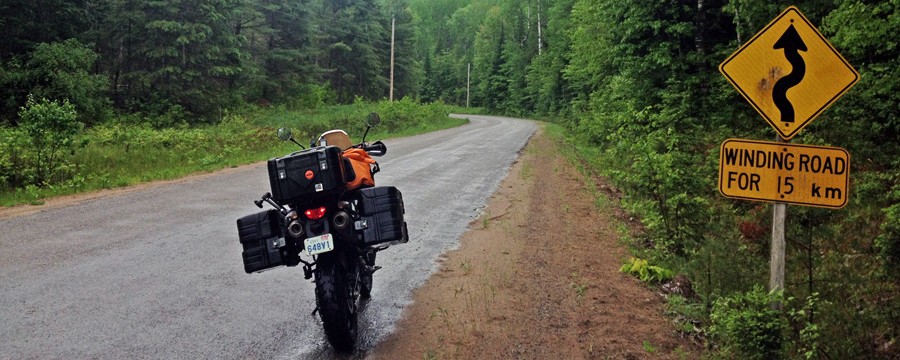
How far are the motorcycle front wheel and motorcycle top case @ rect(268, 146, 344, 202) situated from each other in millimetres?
518

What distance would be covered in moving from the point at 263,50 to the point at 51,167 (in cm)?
2756

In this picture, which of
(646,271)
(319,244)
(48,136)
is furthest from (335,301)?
(48,136)

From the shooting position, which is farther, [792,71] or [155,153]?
[155,153]

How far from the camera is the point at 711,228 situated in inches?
302

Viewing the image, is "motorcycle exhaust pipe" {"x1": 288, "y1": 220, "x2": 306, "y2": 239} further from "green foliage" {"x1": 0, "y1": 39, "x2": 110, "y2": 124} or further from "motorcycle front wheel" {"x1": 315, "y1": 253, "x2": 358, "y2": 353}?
"green foliage" {"x1": 0, "y1": 39, "x2": 110, "y2": 124}

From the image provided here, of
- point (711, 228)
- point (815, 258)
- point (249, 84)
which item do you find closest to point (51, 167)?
point (711, 228)

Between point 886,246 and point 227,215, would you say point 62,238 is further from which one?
point 886,246

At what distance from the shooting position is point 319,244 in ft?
13.2

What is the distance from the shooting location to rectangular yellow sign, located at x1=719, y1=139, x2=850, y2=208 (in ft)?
12.3

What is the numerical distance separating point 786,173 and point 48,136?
42.0 feet

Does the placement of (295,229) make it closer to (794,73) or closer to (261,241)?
(261,241)

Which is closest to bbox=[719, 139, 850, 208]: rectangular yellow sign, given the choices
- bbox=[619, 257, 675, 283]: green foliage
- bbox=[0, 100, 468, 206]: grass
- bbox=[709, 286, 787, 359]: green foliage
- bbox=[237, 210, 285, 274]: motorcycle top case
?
bbox=[709, 286, 787, 359]: green foliage

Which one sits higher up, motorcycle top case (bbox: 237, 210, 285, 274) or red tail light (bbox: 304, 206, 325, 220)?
red tail light (bbox: 304, 206, 325, 220)

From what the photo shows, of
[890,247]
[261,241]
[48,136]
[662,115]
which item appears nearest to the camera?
[261,241]
